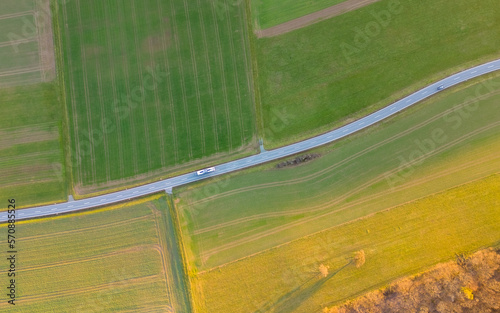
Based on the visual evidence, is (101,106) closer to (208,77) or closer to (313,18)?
(208,77)

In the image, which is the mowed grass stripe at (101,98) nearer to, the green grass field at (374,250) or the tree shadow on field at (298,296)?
the green grass field at (374,250)

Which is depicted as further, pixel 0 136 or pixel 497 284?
pixel 0 136

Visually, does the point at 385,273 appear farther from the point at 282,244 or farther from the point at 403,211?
the point at 282,244

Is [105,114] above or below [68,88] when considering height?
below

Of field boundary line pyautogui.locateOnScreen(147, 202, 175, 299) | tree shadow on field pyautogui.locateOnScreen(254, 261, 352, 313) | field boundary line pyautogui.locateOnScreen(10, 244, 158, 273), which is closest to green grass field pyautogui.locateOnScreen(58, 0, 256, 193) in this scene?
field boundary line pyautogui.locateOnScreen(147, 202, 175, 299)

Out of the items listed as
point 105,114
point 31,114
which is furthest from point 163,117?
point 31,114

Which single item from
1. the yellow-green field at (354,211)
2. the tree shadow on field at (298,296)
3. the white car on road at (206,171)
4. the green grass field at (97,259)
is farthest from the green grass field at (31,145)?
the tree shadow on field at (298,296)
